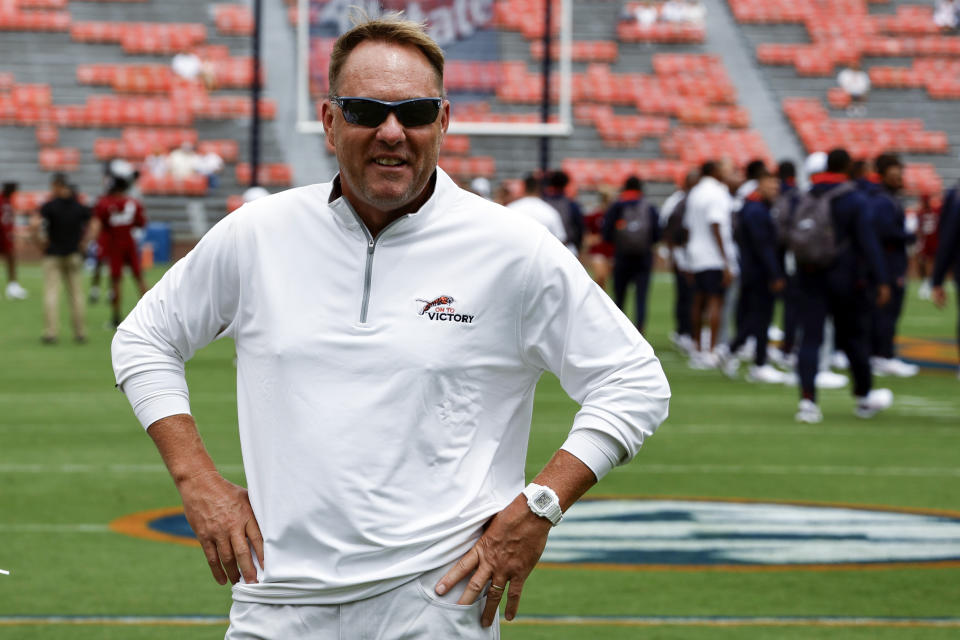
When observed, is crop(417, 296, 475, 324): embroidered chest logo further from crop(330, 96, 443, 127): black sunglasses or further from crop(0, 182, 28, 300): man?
crop(0, 182, 28, 300): man

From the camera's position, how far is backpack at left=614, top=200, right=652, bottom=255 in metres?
18.6

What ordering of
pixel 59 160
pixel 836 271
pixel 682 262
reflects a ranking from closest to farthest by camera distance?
1. pixel 836 271
2. pixel 682 262
3. pixel 59 160

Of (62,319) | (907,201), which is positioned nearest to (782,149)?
(907,201)

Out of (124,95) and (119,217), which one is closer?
(119,217)

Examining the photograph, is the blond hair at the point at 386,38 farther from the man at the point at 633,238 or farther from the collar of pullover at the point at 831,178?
the man at the point at 633,238

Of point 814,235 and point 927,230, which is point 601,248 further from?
point 814,235

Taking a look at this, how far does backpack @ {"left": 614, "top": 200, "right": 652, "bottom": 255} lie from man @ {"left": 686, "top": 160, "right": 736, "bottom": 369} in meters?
0.78

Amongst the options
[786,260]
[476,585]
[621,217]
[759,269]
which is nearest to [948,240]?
[759,269]

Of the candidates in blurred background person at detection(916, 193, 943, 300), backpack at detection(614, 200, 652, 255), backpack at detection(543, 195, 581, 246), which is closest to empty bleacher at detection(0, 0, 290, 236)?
blurred background person at detection(916, 193, 943, 300)

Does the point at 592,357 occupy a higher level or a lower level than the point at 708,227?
higher

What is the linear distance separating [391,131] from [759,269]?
1366cm

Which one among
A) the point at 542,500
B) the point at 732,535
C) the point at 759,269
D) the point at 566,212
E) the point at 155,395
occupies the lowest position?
the point at 732,535

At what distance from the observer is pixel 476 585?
10.8ft

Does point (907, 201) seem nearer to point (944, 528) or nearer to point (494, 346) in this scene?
point (944, 528)
